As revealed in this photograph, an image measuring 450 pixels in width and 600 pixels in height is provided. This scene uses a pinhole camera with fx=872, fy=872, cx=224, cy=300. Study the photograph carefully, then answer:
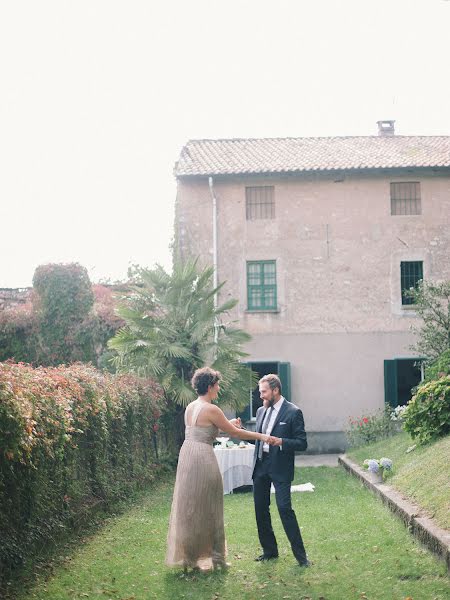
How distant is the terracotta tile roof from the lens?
83.7 feet

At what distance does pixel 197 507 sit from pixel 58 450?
1.83 meters

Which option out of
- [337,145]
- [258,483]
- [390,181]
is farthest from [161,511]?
[337,145]

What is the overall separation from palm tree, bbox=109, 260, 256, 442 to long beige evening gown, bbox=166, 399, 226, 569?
1072cm

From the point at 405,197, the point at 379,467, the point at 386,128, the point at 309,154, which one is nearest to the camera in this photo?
the point at 379,467

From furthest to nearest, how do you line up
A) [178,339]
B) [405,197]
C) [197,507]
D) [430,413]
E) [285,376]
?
[405,197] < [285,376] < [178,339] < [430,413] < [197,507]

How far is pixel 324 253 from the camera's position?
25672 mm

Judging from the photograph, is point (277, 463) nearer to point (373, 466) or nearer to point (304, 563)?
point (304, 563)

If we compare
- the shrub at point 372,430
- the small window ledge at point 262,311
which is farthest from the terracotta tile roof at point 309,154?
the shrub at point 372,430

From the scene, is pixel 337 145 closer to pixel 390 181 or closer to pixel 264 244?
pixel 390 181

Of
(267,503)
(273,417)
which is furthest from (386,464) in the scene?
(273,417)

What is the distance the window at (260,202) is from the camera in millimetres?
25797

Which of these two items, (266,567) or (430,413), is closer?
(266,567)

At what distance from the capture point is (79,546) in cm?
985

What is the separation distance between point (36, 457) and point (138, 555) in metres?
1.87
